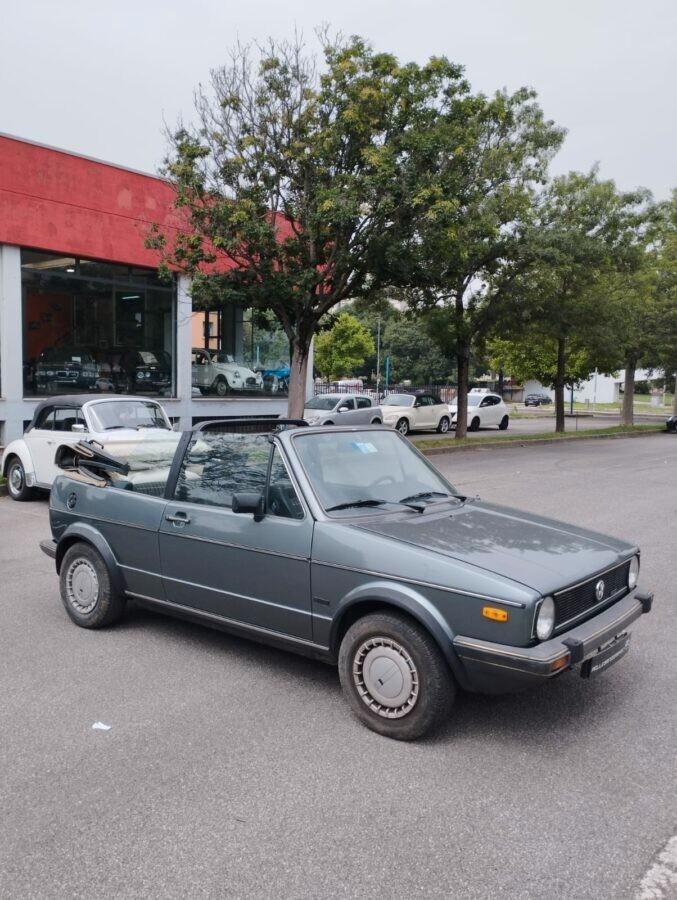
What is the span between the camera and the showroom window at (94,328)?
60.1ft

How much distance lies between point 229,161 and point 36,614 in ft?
39.3

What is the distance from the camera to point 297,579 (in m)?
4.27

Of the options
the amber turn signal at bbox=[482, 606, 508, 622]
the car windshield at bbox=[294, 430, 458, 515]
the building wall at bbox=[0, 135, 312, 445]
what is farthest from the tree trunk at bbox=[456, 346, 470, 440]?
the amber turn signal at bbox=[482, 606, 508, 622]

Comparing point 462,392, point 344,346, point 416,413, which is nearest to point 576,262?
point 462,392

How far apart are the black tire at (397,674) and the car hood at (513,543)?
44 centimetres

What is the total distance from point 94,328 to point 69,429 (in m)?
9.21

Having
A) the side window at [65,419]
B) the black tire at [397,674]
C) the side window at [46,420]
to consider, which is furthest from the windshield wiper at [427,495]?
the side window at [46,420]

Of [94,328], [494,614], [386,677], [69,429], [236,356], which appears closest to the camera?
[494,614]

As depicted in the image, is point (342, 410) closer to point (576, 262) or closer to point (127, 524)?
point (576, 262)

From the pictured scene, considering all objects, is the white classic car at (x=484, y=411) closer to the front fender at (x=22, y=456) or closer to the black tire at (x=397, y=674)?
the front fender at (x=22, y=456)

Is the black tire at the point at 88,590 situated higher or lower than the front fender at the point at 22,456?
lower

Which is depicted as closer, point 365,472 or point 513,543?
point 513,543

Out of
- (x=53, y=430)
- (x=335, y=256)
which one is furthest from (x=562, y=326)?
(x=53, y=430)

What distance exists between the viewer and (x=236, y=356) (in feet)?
77.8
